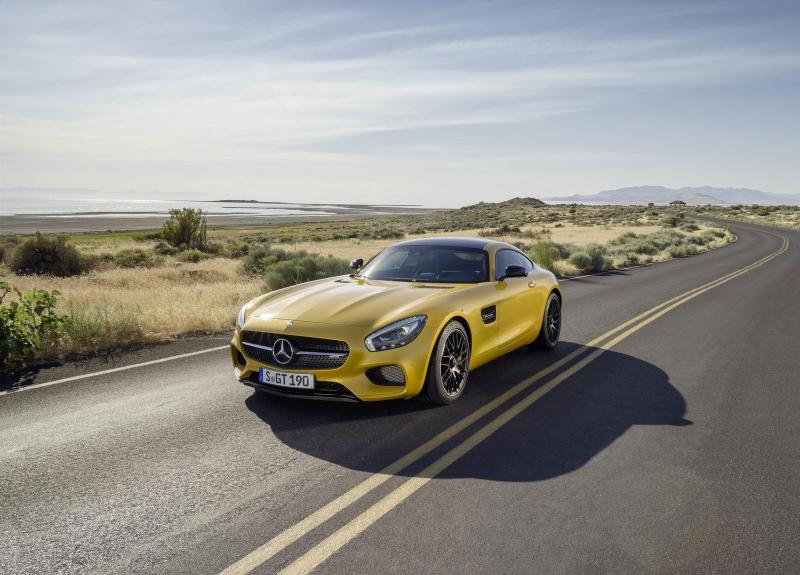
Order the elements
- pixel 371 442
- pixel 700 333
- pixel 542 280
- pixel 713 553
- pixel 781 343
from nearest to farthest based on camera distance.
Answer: pixel 713 553
pixel 371 442
pixel 542 280
pixel 781 343
pixel 700 333

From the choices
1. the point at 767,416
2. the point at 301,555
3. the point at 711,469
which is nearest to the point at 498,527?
the point at 301,555

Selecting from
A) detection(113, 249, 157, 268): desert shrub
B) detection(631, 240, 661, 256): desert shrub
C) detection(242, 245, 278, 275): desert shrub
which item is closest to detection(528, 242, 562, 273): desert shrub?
detection(242, 245, 278, 275): desert shrub

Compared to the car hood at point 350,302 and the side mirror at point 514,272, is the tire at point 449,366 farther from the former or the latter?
the side mirror at point 514,272

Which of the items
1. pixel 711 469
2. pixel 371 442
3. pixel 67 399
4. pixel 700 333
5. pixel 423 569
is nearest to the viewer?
pixel 423 569

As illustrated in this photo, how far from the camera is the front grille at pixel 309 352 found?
5.30m

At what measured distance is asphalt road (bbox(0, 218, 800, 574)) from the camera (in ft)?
10.9

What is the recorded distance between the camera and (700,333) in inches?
396

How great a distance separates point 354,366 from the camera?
17.2 ft

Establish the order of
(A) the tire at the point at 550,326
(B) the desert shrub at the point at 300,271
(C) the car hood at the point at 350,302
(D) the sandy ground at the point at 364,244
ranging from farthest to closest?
(D) the sandy ground at the point at 364,244 < (B) the desert shrub at the point at 300,271 < (A) the tire at the point at 550,326 < (C) the car hood at the point at 350,302

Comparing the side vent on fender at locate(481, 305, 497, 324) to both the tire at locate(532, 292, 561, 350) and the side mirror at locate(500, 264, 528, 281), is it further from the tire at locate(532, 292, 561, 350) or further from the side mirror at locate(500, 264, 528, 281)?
the tire at locate(532, 292, 561, 350)

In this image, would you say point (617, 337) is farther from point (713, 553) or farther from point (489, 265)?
point (713, 553)

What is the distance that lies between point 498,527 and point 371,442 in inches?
60.3

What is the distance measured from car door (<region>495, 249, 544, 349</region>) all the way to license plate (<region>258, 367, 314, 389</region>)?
247 cm

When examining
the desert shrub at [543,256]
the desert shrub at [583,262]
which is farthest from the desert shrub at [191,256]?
the desert shrub at [583,262]
